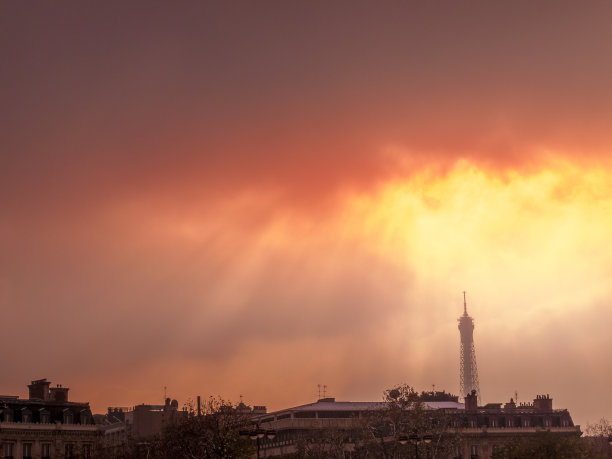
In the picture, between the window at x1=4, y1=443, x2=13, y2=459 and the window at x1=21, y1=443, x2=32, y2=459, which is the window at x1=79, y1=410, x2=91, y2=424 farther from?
the window at x1=4, y1=443, x2=13, y2=459

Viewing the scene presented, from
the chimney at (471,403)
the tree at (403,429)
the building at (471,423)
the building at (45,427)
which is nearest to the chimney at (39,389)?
the building at (45,427)

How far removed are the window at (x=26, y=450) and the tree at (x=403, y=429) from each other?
47.1 m

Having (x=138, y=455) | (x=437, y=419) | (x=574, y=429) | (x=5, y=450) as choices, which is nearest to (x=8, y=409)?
(x=5, y=450)

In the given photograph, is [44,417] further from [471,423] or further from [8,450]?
[471,423]

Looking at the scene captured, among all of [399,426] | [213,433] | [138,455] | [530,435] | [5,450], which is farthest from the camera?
[530,435]

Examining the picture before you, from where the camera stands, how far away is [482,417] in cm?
19150

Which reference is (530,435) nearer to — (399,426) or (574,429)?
(574,429)

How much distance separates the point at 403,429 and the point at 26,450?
56277 mm

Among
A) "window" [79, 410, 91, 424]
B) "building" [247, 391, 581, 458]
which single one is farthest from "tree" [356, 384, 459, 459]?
"window" [79, 410, 91, 424]

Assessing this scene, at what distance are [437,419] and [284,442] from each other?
32.0m

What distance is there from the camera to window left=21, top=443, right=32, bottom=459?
16138 centimetres

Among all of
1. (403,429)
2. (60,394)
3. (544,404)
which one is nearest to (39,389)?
(60,394)

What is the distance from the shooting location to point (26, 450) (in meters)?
162

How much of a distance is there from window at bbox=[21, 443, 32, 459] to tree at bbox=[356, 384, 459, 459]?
155 feet
